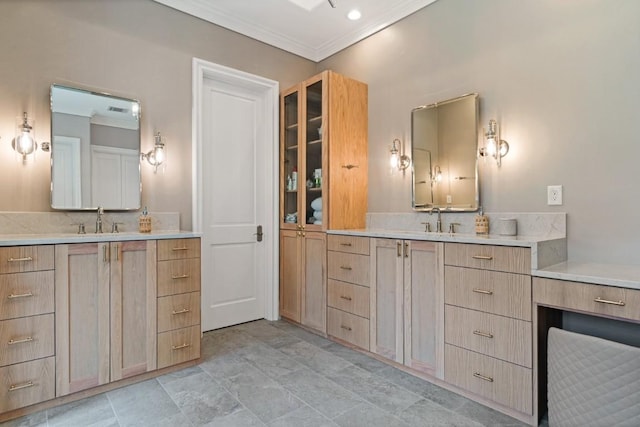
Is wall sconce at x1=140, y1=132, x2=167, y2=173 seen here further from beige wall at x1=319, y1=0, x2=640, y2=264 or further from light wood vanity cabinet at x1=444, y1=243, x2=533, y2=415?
light wood vanity cabinet at x1=444, y1=243, x2=533, y2=415

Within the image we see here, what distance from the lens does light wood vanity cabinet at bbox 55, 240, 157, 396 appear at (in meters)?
2.01

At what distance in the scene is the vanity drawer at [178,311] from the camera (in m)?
2.34

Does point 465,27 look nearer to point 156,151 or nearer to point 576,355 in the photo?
point 576,355

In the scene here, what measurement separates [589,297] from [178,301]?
233 centimetres

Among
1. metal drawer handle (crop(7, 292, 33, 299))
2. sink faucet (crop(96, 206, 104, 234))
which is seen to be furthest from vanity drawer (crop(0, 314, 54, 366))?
sink faucet (crop(96, 206, 104, 234))

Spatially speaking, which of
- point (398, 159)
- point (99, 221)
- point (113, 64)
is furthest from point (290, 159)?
point (99, 221)

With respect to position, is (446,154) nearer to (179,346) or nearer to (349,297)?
(349,297)

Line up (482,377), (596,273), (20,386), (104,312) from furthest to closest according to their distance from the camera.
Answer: (104,312)
(482,377)
(20,386)
(596,273)

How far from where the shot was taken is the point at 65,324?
201 centimetres

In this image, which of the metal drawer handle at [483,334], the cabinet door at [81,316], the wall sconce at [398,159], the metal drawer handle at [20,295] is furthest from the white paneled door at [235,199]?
the metal drawer handle at [483,334]

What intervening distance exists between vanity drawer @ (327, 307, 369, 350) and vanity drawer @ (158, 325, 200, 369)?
1079 millimetres

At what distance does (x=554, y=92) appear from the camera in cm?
220

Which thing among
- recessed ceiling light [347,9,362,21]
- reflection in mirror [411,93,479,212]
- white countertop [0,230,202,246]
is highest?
recessed ceiling light [347,9,362,21]

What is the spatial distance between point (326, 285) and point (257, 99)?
1989 mm
